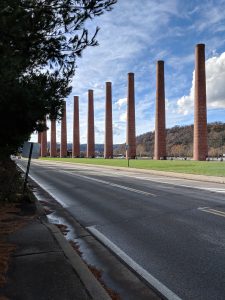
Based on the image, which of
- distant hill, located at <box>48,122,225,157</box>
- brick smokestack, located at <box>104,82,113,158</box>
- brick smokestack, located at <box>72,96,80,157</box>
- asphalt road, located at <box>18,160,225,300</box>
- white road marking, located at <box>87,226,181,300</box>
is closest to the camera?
white road marking, located at <box>87,226,181,300</box>

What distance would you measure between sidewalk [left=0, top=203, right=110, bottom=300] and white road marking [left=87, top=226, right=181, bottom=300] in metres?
0.87

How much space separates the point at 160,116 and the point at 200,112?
994cm

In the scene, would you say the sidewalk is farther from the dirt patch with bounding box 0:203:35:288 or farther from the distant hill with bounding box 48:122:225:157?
the distant hill with bounding box 48:122:225:157

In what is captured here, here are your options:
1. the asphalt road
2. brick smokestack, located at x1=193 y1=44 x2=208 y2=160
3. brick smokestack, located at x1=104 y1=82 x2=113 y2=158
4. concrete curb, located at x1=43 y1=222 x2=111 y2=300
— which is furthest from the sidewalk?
brick smokestack, located at x1=104 y1=82 x2=113 y2=158

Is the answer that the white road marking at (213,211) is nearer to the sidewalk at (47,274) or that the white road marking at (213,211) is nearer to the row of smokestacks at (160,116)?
the sidewalk at (47,274)

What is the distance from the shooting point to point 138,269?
672 centimetres

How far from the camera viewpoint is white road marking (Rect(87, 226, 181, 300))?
5559mm

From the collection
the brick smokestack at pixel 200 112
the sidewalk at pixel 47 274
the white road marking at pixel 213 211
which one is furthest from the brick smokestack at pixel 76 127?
the sidewalk at pixel 47 274

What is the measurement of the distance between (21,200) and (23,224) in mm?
4538

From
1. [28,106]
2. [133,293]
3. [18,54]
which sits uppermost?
[18,54]

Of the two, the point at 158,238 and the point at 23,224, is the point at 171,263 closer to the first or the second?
the point at 158,238

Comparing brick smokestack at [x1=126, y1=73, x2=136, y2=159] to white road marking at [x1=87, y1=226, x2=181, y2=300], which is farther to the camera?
brick smokestack at [x1=126, y1=73, x2=136, y2=159]

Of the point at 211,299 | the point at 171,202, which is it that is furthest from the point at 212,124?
the point at 211,299

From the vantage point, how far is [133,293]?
5.67 metres
